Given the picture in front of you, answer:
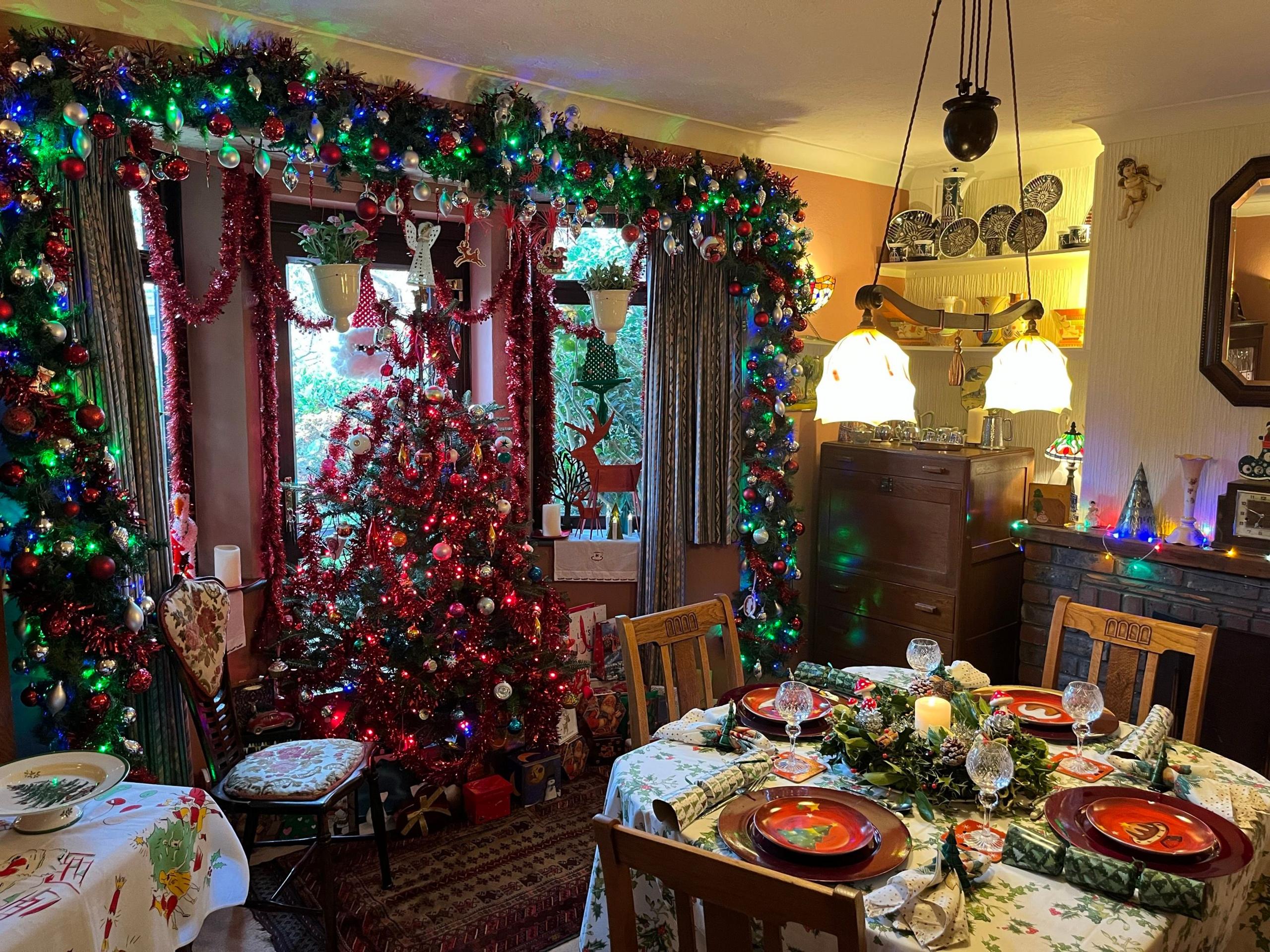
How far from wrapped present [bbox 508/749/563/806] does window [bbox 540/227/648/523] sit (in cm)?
125

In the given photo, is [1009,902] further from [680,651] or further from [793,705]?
[680,651]

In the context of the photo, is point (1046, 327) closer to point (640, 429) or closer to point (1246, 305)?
point (1246, 305)

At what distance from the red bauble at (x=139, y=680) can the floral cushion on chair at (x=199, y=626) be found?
97 mm

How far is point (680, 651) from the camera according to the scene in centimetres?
282

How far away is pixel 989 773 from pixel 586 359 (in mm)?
2868

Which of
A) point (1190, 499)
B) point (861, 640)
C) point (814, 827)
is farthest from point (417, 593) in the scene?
point (1190, 499)

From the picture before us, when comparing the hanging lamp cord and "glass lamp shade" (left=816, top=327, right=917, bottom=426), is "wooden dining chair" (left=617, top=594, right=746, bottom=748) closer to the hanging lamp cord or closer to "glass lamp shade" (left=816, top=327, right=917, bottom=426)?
"glass lamp shade" (left=816, top=327, right=917, bottom=426)

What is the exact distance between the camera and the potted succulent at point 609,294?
12.7 feet

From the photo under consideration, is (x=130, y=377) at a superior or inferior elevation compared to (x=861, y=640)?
superior

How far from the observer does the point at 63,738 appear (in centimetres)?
249

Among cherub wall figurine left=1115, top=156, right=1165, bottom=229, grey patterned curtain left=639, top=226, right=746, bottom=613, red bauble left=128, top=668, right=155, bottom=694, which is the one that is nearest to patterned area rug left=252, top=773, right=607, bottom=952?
red bauble left=128, top=668, right=155, bottom=694

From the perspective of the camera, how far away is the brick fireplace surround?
345cm

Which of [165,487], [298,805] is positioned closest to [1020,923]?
[298,805]

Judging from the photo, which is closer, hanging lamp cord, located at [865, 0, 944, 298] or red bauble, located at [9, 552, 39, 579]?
hanging lamp cord, located at [865, 0, 944, 298]
